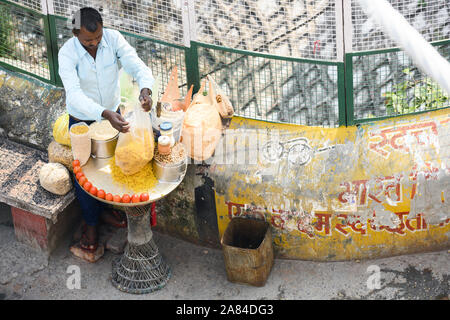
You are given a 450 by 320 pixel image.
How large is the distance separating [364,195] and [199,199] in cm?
148

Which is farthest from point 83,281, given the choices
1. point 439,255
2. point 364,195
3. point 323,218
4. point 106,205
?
point 439,255

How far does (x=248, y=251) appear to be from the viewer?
542 cm

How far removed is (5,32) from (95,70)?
1.85 meters

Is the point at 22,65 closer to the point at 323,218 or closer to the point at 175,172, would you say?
the point at 175,172

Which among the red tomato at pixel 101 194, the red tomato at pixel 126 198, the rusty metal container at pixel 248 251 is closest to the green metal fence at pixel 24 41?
the red tomato at pixel 101 194

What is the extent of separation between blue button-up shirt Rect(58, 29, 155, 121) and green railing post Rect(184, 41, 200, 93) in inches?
25.7

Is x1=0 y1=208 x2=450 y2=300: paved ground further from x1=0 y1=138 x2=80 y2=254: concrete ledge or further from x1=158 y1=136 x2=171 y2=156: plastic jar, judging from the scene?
x1=158 y1=136 x2=171 y2=156: plastic jar

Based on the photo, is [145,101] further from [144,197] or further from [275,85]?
[275,85]

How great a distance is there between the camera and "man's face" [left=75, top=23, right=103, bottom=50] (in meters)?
4.73

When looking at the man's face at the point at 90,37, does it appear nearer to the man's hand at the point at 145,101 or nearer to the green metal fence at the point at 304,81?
the man's hand at the point at 145,101

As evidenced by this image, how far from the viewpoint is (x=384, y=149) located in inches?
219

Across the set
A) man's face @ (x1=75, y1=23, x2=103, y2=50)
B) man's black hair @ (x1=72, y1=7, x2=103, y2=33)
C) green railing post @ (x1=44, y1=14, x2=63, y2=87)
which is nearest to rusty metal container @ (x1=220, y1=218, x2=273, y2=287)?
man's face @ (x1=75, y1=23, x2=103, y2=50)
